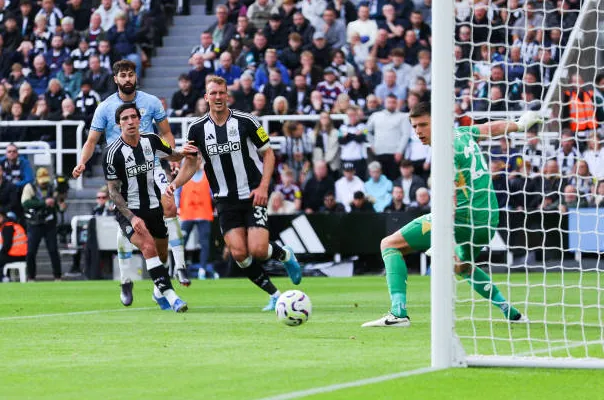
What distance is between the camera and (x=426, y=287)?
16984mm

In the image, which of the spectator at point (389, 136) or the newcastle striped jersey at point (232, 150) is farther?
the spectator at point (389, 136)

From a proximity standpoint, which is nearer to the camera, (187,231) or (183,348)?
(183,348)

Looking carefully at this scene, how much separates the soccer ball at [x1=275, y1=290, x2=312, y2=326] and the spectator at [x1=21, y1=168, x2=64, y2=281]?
12.5 meters

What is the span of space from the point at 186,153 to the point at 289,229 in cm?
941

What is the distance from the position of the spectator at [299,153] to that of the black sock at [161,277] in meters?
10.2

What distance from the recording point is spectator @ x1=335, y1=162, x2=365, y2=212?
72.6 feet

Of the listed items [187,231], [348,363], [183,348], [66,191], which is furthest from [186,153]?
[66,191]

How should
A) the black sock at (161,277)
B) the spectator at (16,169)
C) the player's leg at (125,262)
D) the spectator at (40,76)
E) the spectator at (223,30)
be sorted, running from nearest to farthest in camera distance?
the black sock at (161,277)
the player's leg at (125,262)
the spectator at (16,169)
the spectator at (223,30)
the spectator at (40,76)

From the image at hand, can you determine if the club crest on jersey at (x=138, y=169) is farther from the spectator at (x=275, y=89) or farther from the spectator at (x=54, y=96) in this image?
the spectator at (x=54, y=96)

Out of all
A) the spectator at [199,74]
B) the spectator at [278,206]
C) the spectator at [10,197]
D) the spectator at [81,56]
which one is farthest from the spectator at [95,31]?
the spectator at [278,206]

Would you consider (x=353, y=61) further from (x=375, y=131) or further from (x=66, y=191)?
(x=66, y=191)

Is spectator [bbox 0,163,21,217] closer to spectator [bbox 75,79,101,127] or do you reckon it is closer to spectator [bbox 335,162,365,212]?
spectator [bbox 75,79,101,127]

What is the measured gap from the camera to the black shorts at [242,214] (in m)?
12.6

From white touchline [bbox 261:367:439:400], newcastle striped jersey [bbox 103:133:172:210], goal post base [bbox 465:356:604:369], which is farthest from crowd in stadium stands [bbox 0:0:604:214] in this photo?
white touchline [bbox 261:367:439:400]
